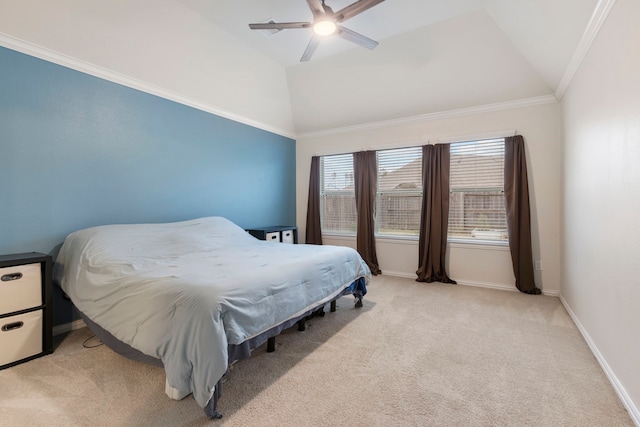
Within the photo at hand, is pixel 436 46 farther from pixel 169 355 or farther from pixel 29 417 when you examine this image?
pixel 29 417

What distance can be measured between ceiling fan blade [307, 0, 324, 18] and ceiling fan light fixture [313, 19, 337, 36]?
7cm

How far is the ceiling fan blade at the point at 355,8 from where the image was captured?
2176 mm

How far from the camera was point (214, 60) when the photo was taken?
3510 mm

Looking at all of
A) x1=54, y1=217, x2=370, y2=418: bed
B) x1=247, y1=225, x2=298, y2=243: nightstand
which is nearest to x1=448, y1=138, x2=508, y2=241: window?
x1=54, y1=217, x2=370, y2=418: bed

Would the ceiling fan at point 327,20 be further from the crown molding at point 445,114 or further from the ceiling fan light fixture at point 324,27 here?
the crown molding at point 445,114

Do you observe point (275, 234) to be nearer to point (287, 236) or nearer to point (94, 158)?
point (287, 236)

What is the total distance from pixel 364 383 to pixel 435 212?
9.81ft

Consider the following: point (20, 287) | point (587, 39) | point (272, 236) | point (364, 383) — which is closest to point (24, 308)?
point (20, 287)

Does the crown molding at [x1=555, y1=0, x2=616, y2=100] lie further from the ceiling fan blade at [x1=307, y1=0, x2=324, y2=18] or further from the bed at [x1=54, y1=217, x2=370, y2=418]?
the bed at [x1=54, y1=217, x2=370, y2=418]

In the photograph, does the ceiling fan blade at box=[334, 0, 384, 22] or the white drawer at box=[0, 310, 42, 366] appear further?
the ceiling fan blade at box=[334, 0, 384, 22]

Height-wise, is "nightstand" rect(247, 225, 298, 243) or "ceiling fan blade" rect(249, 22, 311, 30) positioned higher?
"ceiling fan blade" rect(249, 22, 311, 30)

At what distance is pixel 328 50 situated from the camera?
3773mm

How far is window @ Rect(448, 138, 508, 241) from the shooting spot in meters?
4.07

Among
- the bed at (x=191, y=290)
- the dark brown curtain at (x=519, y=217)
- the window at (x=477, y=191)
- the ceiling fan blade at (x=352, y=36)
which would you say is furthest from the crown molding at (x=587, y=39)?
the bed at (x=191, y=290)
